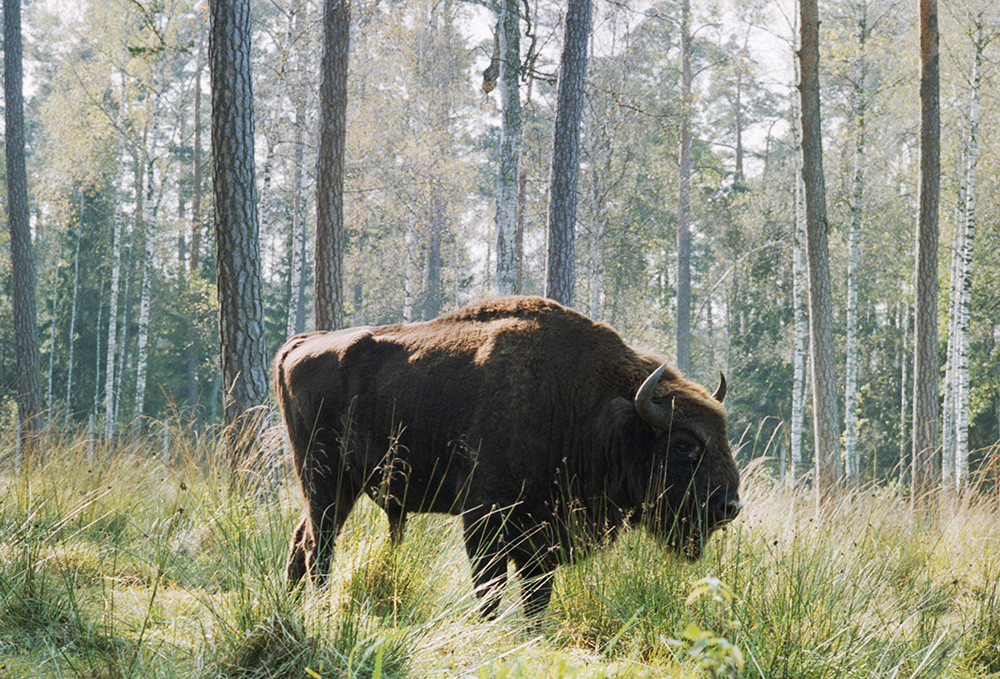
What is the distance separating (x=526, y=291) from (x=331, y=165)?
24.9 metres

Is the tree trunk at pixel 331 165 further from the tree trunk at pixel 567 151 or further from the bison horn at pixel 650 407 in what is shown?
the bison horn at pixel 650 407

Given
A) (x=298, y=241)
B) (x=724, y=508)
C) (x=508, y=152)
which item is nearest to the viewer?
(x=724, y=508)

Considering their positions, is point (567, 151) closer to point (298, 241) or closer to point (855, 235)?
point (855, 235)

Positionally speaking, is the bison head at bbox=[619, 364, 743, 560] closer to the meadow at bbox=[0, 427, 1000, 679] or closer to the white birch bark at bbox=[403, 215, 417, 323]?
the meadow at bbox=[0, 427, 1000, 679]

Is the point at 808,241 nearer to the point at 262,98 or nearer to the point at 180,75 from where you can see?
the point at 262,98

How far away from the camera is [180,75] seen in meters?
32.2

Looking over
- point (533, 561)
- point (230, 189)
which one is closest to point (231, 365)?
point (230, 189)

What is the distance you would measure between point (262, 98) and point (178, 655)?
2753 centimetres

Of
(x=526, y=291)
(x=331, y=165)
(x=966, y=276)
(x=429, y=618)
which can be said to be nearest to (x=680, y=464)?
(x=429, y=618)

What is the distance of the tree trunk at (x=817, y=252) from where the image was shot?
34.2ft

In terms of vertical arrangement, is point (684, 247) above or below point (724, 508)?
above

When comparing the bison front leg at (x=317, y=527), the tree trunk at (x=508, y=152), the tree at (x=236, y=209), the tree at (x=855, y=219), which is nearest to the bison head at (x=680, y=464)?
the bison front leg at (x=317, y=527)

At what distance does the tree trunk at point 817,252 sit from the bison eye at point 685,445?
660 centimetres

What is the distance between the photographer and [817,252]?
35.0 ft
